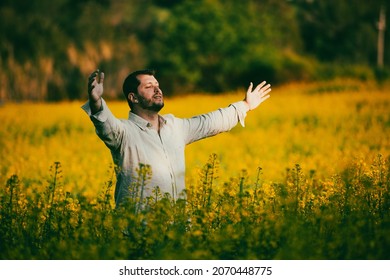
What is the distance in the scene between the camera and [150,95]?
523 cm

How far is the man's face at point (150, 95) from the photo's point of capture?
17.1 feet

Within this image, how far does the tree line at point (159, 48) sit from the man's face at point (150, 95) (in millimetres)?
19036

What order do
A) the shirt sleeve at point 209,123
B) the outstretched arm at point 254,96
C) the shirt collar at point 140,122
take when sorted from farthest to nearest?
1. the outstretched arm at point 254,96
2. the shirt sleeve at point 209,123
3. the shirt collar at point 140,122

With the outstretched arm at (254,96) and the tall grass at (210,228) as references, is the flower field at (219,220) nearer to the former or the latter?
the tall grass at (210,228)

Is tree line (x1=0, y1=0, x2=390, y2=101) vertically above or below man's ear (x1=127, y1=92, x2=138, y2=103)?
above

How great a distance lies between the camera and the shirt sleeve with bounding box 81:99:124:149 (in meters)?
4.96

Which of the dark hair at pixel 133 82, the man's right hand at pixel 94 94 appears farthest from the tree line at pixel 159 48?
the man's right hand at pixel 94 94

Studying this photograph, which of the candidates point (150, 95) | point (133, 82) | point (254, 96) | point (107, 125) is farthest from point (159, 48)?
point (107, 125)

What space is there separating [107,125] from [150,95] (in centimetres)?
42

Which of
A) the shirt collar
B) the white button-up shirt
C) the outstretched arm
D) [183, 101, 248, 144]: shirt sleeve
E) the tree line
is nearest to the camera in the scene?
the white button-up shirt

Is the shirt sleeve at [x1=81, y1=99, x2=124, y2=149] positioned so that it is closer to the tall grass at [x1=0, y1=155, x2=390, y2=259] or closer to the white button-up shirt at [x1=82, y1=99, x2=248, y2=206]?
the white button-up shirt at [x1=82, y1=99, x2=248, y2=206]

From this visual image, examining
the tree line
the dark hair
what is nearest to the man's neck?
the dark hair

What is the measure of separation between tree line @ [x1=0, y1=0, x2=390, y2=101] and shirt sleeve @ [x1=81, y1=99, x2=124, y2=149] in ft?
63.2

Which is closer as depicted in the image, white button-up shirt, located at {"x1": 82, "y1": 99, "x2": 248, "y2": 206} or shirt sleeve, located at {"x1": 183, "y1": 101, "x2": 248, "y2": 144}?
white button-up shirt, located at {"x1": 82, "y1": 99, "x2": 248, "y2": 206}
